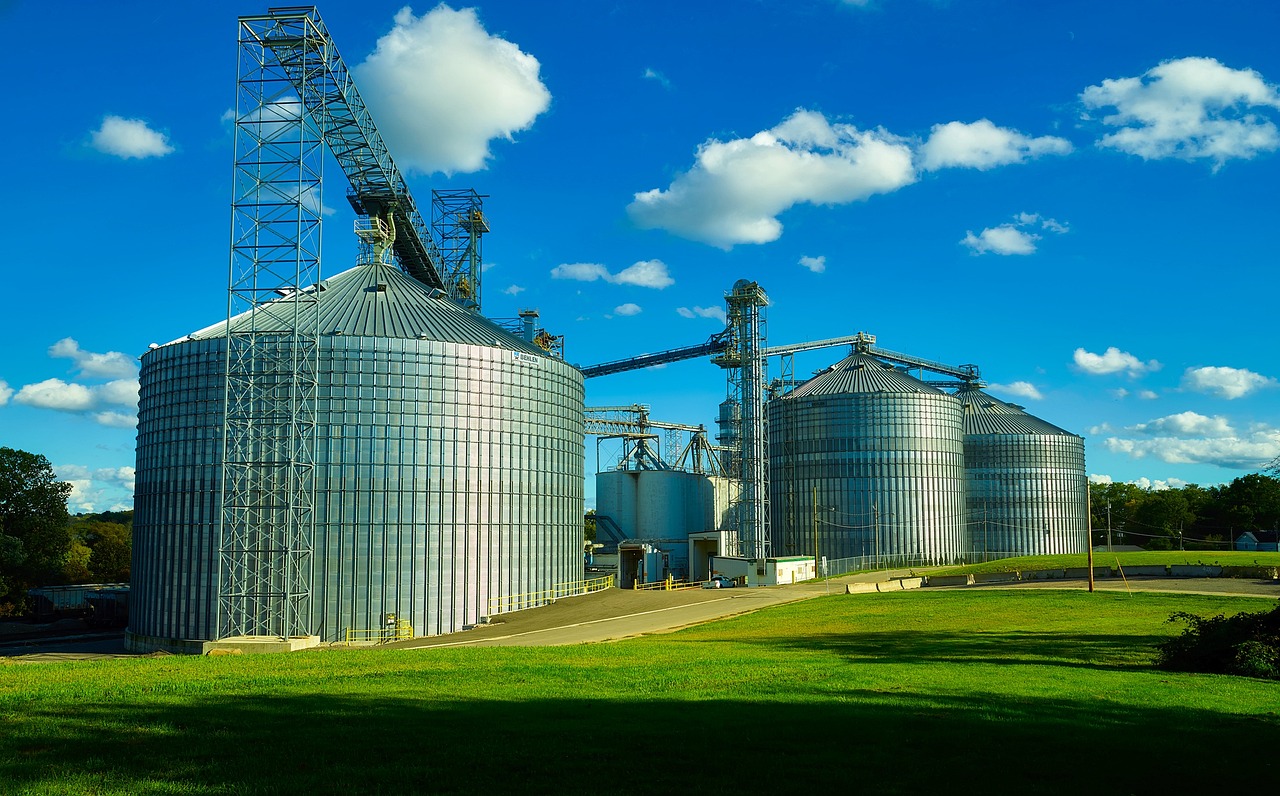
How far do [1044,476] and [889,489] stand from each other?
27.5 metres

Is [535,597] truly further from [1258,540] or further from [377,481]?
[1258,540]

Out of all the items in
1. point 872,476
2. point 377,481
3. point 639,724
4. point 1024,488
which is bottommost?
point 639,724

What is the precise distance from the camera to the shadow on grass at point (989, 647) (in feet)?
87.5

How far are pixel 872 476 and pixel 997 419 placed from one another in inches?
1175

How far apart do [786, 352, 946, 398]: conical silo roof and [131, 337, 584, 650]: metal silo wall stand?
170 feet

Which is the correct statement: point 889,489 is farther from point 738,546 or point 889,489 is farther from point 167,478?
point 167,478

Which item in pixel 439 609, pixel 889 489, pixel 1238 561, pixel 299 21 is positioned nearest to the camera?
pixel 299 21

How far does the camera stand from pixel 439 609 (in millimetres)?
59625

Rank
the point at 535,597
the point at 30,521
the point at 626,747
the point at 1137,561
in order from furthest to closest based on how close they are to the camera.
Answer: the point at 30,521, the point at 1137,561, the point at 535,597, the point at 626,747

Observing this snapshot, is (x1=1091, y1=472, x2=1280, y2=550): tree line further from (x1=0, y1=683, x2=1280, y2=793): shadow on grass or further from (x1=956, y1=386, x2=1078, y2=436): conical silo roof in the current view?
(x1=0, y1=683, x2=1280, y2=793): shadow on grass

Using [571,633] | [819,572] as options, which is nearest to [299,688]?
[571,633]

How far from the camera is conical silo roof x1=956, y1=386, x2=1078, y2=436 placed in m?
119

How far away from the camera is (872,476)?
Result: 10125 cm

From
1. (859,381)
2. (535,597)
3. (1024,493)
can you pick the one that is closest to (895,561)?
(859,381)
